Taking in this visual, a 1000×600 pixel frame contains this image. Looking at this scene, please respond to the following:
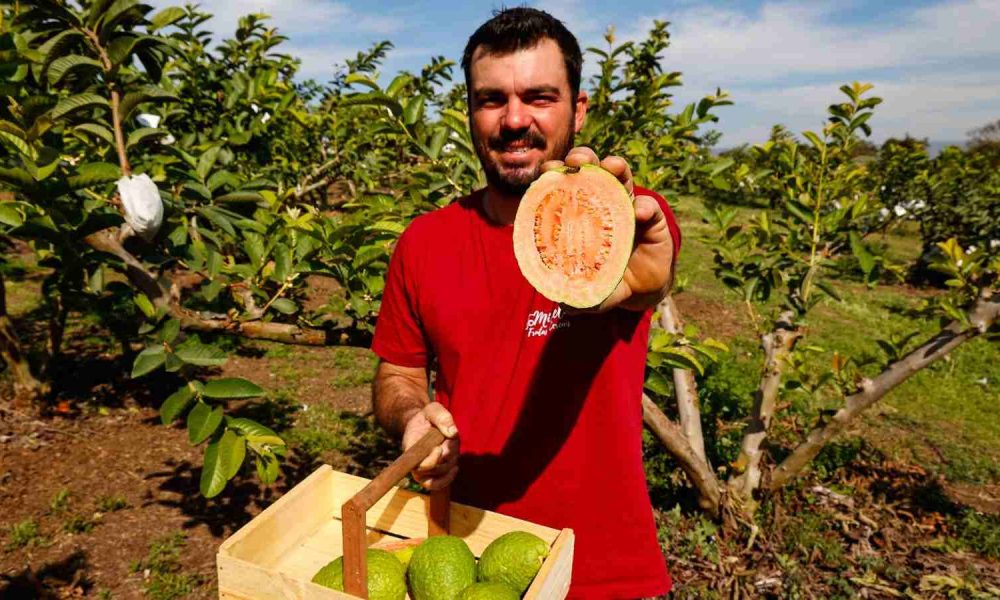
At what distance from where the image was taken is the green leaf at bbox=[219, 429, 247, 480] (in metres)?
1.63

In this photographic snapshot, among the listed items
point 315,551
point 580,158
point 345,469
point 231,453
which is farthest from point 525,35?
point 345,469

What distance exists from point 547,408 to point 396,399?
1.30ft

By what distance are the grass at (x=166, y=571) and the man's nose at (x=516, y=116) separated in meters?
2.36

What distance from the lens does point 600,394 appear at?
4.73 feet

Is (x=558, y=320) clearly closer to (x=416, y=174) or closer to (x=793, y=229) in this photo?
(x=416, y=174)

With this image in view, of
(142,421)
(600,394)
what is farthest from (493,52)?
(142,421)

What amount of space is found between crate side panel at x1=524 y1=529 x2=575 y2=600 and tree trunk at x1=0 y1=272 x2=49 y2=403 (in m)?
3.82

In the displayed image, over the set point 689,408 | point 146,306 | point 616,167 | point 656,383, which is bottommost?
point 689,408

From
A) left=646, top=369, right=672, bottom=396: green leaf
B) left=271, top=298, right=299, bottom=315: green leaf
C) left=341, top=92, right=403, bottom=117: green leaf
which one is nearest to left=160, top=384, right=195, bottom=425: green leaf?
left=271, top=298, right=299, bottom=315: green leaf

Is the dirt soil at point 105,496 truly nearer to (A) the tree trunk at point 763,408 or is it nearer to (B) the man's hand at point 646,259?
(A) the tree trunk at point 763,408

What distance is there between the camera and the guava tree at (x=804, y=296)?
2.40 meters

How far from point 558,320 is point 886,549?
8.13 feet

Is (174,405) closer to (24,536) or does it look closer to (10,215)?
(10,215)

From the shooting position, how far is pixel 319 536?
1.23 metres
